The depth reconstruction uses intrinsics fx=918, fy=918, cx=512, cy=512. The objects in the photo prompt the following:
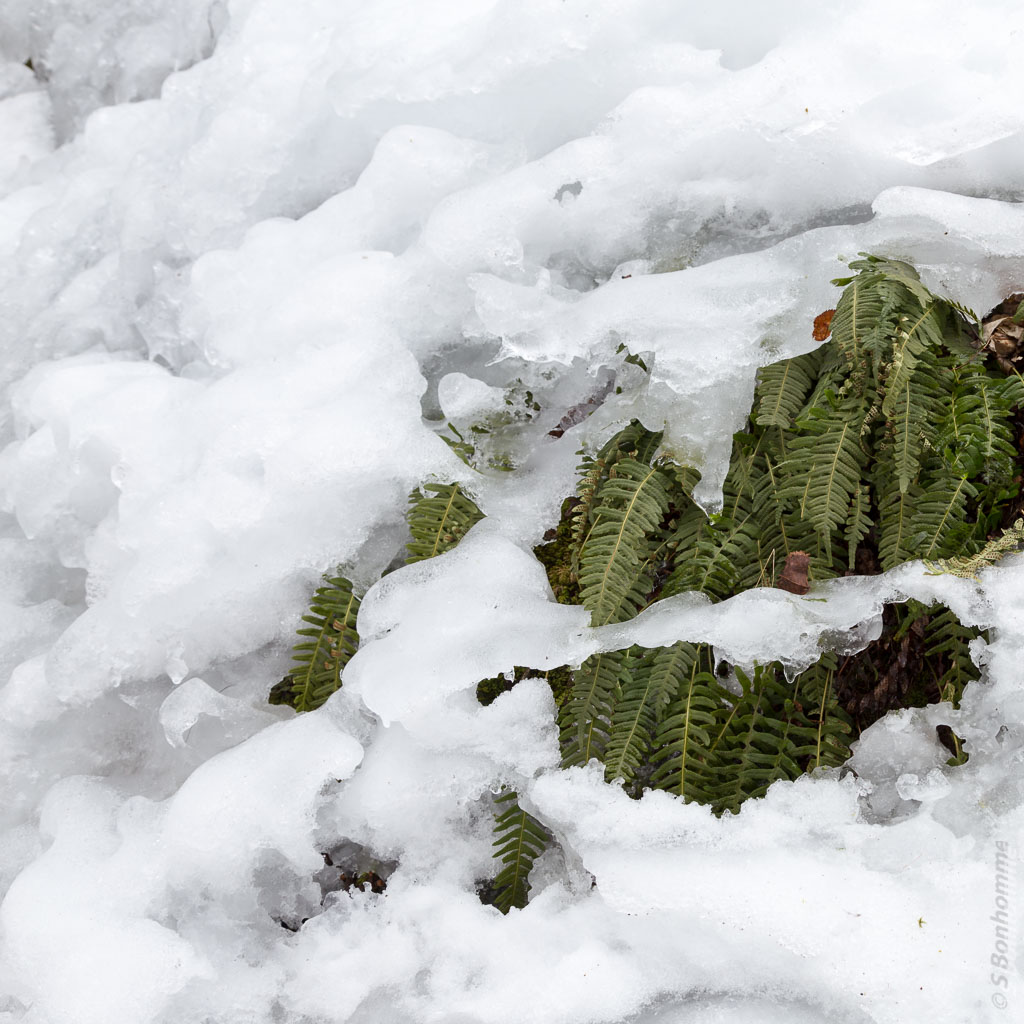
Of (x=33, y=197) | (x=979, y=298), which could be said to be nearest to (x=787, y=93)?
(x=979, y=298)

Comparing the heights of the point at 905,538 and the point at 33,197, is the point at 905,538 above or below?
below

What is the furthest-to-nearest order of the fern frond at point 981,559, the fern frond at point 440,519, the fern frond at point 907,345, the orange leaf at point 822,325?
the fern frond at point 440,519
the orange leaf at point 822,325
the fern frond at point 907,345
the fern frond at point 981,559

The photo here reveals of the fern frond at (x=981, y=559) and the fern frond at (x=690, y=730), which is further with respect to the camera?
the fern frond at (x=690, y=730)

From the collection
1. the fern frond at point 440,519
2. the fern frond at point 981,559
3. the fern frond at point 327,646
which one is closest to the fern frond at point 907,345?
the fern frond at point 981,559

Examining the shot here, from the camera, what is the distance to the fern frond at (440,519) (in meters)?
2.55

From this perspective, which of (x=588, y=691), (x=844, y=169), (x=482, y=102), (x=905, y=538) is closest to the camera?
(x=905, y=538)

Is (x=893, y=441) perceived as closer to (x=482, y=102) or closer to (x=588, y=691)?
(x=588, y=691)

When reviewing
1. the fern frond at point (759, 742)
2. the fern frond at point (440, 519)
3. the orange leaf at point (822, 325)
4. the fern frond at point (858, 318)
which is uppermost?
the fern frond at point (858, 318)

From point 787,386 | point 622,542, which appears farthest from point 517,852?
point 787,386

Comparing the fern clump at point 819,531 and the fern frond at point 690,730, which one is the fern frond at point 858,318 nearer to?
the fern clump at point 819,531

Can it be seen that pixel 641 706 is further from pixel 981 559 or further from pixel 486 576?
pixel 981 559

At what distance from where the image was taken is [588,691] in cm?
235

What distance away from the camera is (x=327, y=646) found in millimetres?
2625

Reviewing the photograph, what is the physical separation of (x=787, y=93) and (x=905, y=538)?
4.32ft
